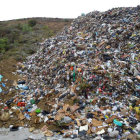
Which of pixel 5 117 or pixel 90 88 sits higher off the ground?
pixel 90 88

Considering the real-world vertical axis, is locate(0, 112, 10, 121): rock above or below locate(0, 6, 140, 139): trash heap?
below

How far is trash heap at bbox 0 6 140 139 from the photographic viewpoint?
355cm

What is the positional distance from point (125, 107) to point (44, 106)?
2234 millimetres

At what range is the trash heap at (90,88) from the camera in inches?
140

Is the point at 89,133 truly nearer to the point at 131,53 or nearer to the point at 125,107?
the point at 125,107

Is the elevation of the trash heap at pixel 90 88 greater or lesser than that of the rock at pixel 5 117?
greater

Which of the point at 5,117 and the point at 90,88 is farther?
the point at 90,88

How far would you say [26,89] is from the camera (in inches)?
229

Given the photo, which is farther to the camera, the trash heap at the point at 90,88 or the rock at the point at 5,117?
the rock at the point at 5,117

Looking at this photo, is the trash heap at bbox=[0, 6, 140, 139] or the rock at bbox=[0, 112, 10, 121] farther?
the rock at bbox=[0, 112, 10, 121]

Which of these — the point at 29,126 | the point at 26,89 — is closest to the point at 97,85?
the point at 29,126

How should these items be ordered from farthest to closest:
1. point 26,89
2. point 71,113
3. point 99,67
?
1. point 26,89
2. point 99,67
3. point 71,113

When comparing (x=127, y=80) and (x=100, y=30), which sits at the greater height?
(x=100, y=30)

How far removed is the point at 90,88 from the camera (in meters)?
Result: 4.52
